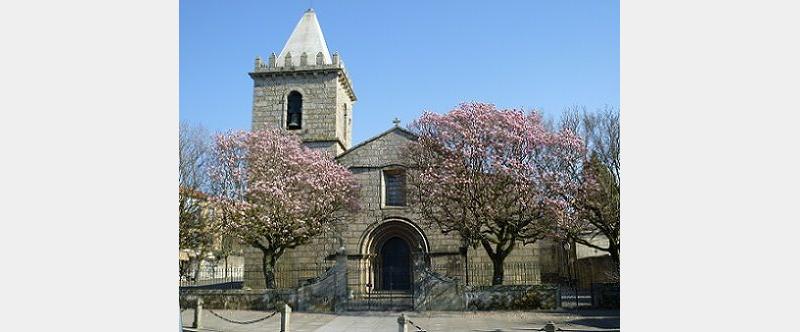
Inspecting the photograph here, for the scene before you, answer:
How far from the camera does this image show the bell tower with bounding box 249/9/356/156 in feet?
17.4

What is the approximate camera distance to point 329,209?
5805mm

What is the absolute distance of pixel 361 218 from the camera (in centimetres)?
641

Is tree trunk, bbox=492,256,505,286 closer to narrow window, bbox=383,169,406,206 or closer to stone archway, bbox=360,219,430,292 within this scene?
stone archway, bbox=360,219,430,292

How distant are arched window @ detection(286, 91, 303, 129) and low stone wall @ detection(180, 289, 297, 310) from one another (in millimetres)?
2609

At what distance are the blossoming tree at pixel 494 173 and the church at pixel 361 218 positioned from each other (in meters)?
0.26

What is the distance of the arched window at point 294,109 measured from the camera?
730 cm

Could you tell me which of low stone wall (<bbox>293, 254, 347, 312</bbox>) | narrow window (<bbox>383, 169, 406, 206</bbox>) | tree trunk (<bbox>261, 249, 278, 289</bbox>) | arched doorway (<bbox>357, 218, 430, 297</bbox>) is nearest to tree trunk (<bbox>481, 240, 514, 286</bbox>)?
arched doorway (<bbox>357, 218, 430, 297</bbox>)

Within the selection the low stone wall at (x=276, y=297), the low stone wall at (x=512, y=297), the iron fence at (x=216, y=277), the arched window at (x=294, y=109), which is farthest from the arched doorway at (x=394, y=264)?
the arched window at (x=294, y=109)

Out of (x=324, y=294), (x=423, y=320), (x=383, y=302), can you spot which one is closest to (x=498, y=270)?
(x=423, y=320)
